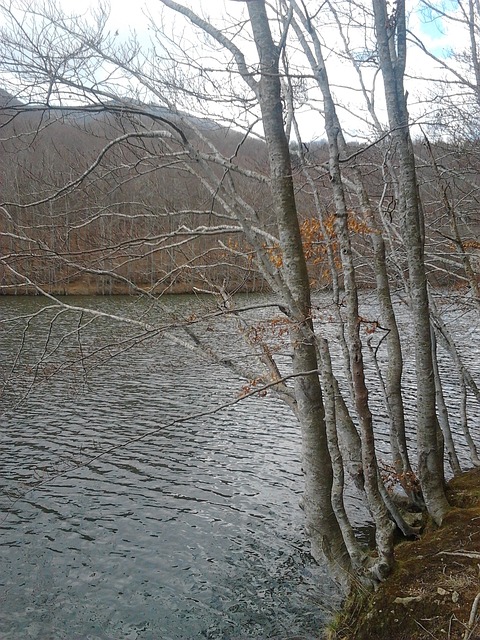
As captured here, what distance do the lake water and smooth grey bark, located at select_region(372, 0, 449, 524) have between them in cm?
288

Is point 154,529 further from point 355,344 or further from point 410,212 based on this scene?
point 410,212

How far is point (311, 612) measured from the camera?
777 cm

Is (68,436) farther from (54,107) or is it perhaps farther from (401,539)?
(54,107)

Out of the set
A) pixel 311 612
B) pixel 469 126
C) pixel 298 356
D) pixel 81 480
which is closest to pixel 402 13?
pixel 469 126

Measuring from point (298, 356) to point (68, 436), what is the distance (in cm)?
1026

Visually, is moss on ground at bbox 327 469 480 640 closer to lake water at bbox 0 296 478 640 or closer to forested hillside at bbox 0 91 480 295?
lake water at bbox 0 296 478 640

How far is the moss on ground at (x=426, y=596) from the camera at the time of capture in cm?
533

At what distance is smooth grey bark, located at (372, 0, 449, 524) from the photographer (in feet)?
24.8

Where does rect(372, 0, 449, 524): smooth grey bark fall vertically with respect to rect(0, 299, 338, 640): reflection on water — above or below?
above

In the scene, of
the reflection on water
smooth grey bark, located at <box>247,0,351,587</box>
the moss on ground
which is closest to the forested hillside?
smooth grey bark, located at <box>247,0,351,587</box>

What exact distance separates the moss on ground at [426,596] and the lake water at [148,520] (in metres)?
1.40

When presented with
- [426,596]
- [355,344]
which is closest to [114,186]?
[355,344]

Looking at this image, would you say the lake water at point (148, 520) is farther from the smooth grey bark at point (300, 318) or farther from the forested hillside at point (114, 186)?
the smooth grey bark at point (300, 318)

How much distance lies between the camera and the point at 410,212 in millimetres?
7637
